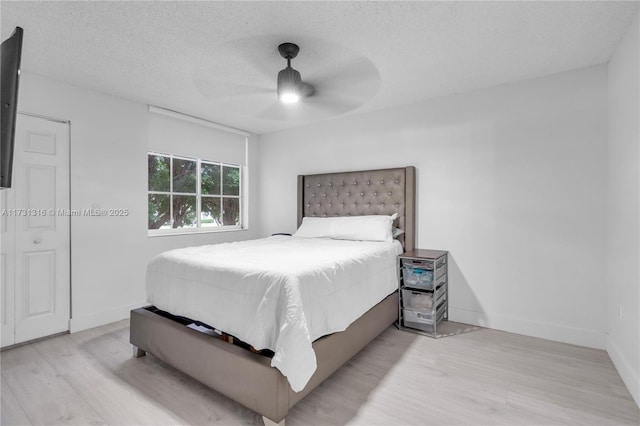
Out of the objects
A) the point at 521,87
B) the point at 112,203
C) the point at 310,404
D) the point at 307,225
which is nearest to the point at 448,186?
the point at 521,87

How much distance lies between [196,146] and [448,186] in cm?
303

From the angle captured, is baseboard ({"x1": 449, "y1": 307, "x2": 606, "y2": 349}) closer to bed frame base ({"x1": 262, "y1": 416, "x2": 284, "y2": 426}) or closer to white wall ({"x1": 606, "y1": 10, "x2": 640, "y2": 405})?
white wall ({"x1": 606, "y1": 10, "x2": 640, "y2": 405})

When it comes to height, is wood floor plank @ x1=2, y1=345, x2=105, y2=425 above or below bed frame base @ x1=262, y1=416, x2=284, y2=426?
below

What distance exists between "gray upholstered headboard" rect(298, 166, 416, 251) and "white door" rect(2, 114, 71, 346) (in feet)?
8.21

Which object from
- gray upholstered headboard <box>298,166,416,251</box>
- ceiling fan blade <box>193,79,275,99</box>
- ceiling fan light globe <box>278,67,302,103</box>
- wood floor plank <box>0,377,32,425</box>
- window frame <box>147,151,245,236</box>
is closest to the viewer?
wood floor plank <box>0,377,32,425</box>

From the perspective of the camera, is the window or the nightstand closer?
the nightstand

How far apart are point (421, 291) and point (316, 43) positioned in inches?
87.3

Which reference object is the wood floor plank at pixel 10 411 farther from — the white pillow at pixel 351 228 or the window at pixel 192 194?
the white pillow at pixel 351 228

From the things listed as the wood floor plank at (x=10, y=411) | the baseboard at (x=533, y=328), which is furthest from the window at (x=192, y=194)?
the baseboard at (x=533, y=328)

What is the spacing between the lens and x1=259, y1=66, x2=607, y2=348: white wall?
249 centimetres

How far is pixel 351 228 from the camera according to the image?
3252mm

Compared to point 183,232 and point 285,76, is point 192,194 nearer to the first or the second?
point 183,232

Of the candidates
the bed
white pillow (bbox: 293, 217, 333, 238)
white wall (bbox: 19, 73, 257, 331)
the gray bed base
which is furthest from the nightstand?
white wall (bbox: 19, 73, 257, 331)

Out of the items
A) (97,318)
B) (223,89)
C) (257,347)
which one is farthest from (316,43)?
(97,318)
